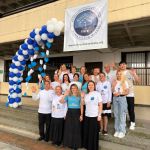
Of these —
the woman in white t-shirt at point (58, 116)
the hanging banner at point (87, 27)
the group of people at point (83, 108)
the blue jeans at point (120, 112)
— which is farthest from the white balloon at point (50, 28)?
the blue jeans at point (120, 112)

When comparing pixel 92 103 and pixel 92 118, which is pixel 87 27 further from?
pixel 92 118

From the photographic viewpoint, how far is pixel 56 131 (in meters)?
5.55

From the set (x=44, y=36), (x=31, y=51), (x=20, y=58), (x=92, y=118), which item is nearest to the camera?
(x=92, y=118)

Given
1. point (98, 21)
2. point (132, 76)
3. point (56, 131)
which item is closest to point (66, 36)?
point (98, 21)

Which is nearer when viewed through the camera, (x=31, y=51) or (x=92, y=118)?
(x=92, y=118)

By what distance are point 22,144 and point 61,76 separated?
209cm

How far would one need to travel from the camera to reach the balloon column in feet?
23.4

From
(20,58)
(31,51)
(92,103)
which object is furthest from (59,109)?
(20,58)

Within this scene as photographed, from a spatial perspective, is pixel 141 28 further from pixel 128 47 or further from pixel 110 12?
pixel 128 47

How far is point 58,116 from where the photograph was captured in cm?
553

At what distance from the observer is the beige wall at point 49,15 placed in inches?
256

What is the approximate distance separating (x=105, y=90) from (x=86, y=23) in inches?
98.1

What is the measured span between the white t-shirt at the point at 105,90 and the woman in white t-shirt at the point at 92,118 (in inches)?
20.5

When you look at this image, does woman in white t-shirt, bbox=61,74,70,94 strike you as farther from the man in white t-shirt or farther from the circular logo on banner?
the circular logo on banner
